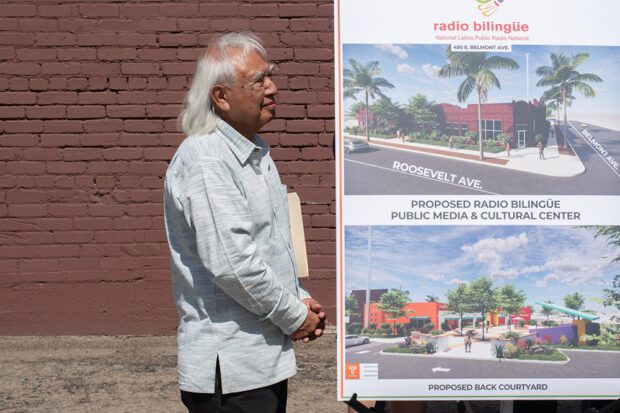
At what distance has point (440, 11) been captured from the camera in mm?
3246

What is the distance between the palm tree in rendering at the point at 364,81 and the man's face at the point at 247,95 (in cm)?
45

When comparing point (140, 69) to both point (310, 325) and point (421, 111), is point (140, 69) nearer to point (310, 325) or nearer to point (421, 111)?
point (421, 111)

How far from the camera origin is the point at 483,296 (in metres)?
3.29

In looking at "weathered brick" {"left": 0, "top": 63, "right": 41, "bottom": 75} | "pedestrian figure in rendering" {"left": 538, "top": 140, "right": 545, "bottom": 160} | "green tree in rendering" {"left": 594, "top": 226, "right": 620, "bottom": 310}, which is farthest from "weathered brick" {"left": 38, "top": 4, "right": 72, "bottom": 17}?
"green tree in rendering" {"left": 594, "top": 226, "right": 620, "bottom": 310}

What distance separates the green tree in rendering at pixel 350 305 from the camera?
3.26 metres

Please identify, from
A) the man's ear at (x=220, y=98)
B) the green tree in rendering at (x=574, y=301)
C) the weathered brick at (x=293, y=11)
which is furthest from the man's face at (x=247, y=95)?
the weathered brick at (x=293, y=11)

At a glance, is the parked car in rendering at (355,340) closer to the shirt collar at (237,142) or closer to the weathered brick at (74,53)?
the shirt collar at (237,142)

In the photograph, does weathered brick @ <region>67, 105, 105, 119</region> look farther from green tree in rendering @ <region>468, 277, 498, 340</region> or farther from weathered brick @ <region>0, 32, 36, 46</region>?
green tree in rendering @ <region>468, 277, 498, 340</region>

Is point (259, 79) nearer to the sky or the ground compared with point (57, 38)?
nearer to the ground

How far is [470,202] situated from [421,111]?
1.25 ft

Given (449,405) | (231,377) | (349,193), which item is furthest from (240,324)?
(449,405)

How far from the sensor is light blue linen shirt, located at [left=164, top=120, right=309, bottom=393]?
2.66 metres

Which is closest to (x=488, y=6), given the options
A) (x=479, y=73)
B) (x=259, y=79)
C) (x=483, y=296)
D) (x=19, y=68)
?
(x=479, y=73)

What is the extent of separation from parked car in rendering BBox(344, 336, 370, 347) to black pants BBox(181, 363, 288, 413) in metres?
0.50
